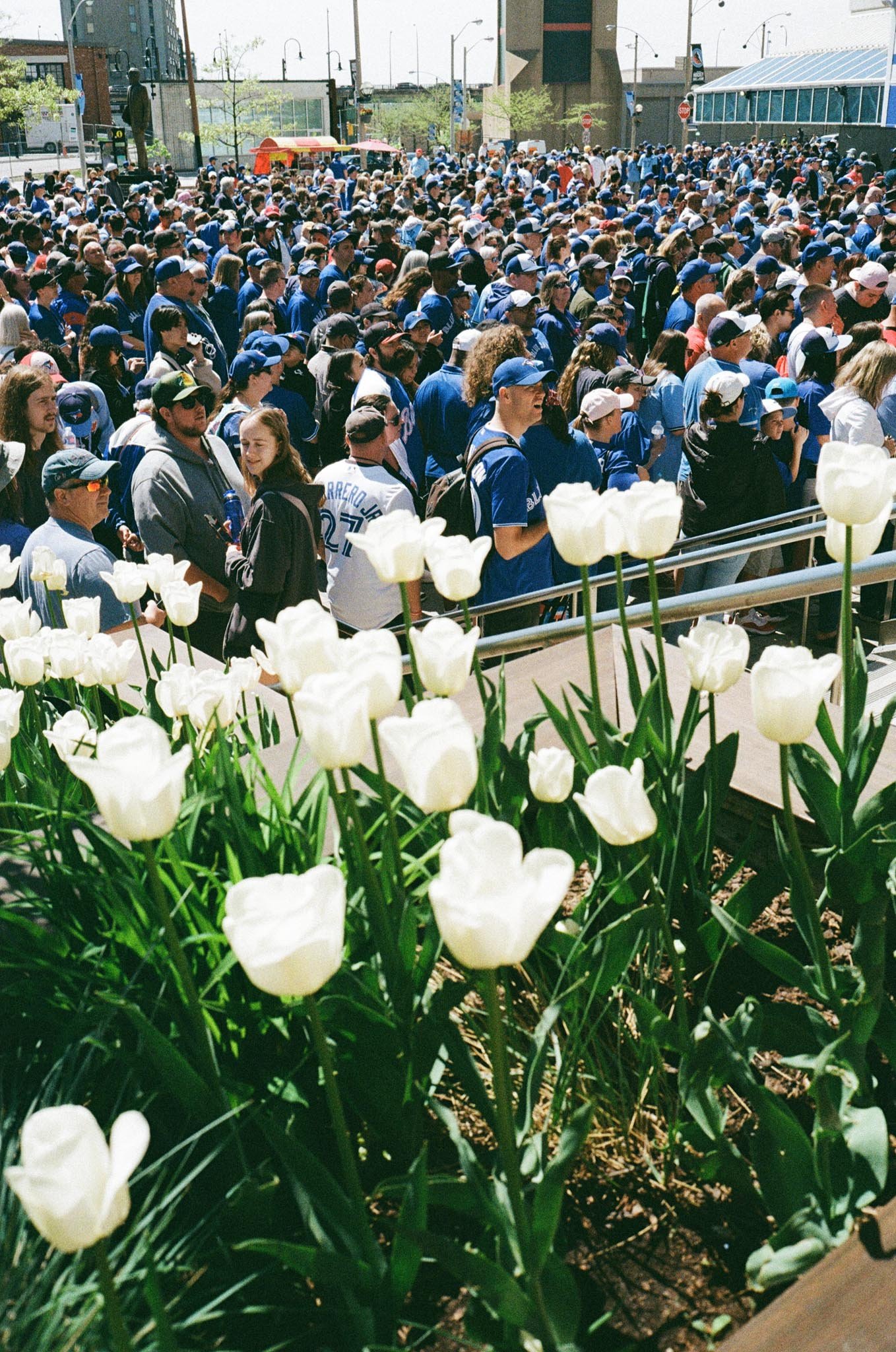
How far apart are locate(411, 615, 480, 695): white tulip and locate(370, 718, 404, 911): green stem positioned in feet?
0.34

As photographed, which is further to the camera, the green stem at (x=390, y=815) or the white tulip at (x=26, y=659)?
the white tulip at (x=26, y=659)

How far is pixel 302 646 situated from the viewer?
1.49 metres

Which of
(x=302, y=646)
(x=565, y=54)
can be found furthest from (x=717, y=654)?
(x=565, y=54)

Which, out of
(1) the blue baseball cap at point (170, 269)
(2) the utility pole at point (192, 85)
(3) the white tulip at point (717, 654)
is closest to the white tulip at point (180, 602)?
(3) the white tulip at point (717, 654)

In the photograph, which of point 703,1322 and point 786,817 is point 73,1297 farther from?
point 786,817

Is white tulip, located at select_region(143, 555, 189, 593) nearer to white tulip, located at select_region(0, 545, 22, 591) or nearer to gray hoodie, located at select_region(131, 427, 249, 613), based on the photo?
white tulip, located at select_region(0, 545, 22, 591)

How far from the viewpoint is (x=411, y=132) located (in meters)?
73.2

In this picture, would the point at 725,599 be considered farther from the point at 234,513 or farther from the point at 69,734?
the point at 234,513

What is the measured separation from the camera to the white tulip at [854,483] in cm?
167

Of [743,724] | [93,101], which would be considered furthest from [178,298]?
[93,101]

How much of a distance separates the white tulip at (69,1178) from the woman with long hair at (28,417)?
4450mm

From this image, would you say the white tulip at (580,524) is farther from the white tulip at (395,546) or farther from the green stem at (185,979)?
the green stem at (185,979)

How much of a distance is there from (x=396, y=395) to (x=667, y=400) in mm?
→ 1664

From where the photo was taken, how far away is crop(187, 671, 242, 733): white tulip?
2.12 meters
